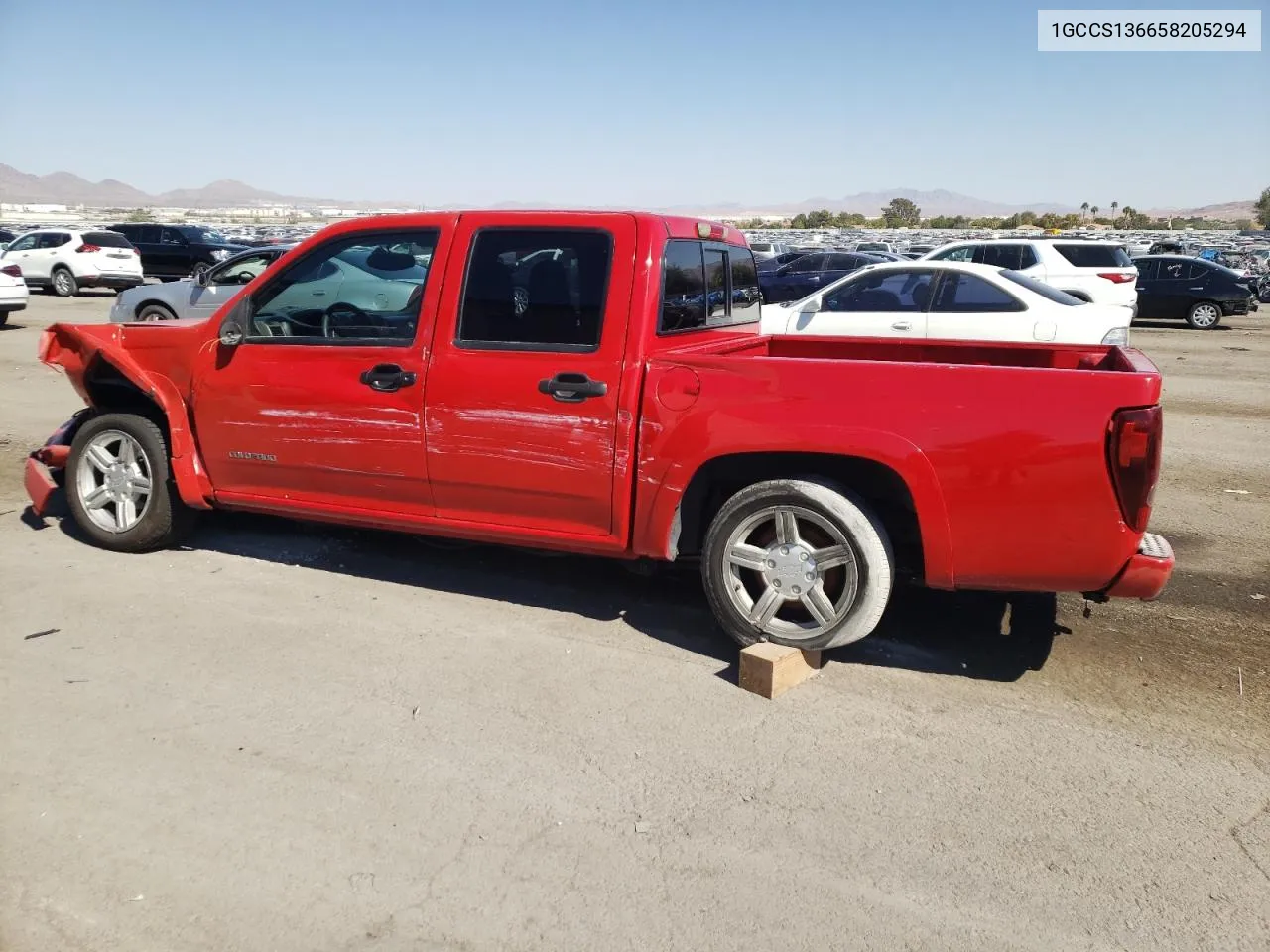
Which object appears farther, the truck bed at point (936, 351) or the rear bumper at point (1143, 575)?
the truck bed at point (936, 351)

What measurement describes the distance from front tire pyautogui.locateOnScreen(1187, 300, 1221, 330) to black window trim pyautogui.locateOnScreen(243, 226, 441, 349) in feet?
70.4

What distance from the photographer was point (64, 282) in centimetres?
2500

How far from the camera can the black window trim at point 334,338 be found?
4777mm

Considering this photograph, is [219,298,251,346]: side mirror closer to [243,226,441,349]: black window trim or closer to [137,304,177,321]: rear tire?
[243,226,441,349]: black window trim

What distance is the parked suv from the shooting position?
93.1 ft

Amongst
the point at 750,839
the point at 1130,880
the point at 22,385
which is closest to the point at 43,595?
the point at 750,839

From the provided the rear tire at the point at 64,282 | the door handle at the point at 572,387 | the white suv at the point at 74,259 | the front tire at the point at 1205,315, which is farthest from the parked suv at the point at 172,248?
the door handle at the point at 572,387

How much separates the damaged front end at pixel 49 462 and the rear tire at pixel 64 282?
21834mm

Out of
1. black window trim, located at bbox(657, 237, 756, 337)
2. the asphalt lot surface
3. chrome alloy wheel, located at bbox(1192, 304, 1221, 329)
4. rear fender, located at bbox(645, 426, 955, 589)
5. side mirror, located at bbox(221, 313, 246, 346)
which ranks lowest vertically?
the asphalt lot surface

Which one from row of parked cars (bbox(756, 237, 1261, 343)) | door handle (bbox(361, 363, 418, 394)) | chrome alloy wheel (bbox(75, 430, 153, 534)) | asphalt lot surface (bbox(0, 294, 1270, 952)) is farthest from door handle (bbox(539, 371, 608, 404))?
row of parked cars (bbox(756, 237, 1261, 343))

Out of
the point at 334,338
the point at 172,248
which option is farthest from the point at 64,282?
the point at 334,338

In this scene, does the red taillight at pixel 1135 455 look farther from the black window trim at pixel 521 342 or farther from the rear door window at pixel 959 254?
the rear door window at pixel 959 254

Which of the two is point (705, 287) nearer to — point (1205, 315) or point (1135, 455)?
point (1135, 455)

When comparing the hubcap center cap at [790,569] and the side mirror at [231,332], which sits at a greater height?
the side mirror at [231,332]
